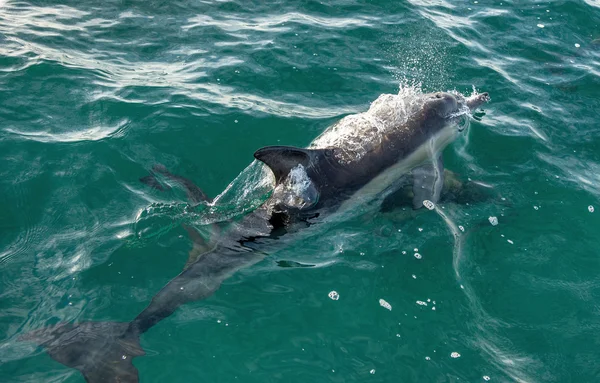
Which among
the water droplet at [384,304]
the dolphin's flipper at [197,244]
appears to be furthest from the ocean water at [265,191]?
the dolphin's flipper at [197,244]

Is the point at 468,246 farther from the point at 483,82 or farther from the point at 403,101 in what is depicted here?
the point at 483,82

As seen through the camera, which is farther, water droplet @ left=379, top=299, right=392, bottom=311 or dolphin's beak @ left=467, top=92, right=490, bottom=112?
dolphin's beak @ left=467, top=92, right=490, bottom=112

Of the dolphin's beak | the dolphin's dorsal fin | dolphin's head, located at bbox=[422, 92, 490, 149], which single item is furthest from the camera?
the dolphin's beak

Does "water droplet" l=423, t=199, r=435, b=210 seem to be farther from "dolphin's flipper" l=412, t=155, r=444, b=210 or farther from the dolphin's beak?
the dolphin's beak

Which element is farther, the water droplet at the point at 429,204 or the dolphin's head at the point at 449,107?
the dolphin's head at the point at 449,107

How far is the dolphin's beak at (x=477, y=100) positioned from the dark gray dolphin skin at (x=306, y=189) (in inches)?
0.8

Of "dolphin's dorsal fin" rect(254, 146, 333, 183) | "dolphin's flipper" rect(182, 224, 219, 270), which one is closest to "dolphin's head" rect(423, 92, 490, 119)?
"dolphin's dorsal fin" rect(254, 146, 333, 183)

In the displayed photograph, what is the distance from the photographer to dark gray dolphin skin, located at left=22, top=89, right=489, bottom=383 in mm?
6348

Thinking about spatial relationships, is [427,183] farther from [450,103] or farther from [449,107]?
[450,103]

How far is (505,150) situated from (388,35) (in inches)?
184

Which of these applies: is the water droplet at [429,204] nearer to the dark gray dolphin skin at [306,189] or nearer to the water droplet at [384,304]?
the dark gray dolphin skin at [306,189]

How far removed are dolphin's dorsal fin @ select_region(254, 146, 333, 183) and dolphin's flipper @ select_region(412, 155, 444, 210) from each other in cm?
192

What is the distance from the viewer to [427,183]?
9.40 metres

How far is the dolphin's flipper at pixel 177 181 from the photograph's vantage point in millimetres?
8648
